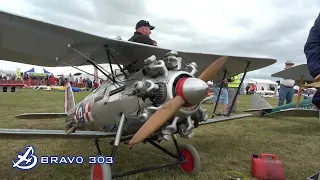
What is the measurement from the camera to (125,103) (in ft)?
11.9

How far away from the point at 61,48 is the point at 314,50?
10.8 ft

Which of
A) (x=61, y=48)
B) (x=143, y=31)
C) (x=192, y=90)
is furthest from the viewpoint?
(x=143, y=31)

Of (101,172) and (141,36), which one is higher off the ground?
(141,36)

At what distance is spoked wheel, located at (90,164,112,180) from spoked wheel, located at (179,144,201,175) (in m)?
1.37

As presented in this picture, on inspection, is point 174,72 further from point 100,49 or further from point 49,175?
point 49,175

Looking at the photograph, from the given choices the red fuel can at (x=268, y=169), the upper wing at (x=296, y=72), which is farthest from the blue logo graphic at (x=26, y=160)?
the upper wing at (x=296, y=72)

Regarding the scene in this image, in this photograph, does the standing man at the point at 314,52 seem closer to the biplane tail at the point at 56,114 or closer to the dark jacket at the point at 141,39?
the dark jacket at the point at 141,39

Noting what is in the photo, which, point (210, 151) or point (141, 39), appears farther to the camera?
point (210, 151)

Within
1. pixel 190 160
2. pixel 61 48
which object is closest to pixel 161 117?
pixel 190 160

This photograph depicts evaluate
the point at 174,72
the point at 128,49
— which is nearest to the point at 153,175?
the point at 174,72

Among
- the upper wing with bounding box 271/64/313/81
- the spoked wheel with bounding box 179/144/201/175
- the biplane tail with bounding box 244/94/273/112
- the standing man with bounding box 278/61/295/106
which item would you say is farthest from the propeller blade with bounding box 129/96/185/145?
the biplane tail with bounding box 244/94/273/112

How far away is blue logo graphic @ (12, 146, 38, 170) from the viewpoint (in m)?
3.75

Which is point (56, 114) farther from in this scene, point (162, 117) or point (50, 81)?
point (50, 81)

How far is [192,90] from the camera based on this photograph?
301 centimetres
